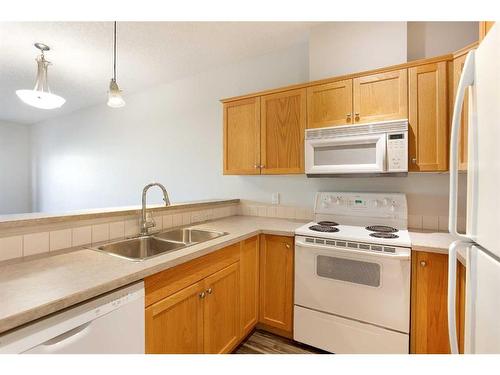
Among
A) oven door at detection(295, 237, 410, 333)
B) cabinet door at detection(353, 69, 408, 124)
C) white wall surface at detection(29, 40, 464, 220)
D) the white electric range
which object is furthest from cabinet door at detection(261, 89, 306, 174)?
oven door at detection(295, 237, 410, 333)

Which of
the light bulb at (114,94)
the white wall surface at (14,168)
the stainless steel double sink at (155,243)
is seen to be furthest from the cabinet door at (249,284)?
the white wall surface at (14,168)

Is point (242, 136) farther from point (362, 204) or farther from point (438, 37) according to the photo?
point (438, 37)

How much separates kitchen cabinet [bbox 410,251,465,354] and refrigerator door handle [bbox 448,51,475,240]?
729 millimetres

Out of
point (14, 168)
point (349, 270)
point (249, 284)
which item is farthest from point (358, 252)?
point (14, 168)

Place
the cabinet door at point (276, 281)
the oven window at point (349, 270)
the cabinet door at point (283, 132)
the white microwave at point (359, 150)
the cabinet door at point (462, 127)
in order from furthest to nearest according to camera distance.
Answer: the cabinet door at point (283, 132)
the cabinet door at point (276, 281)
the white microwave at point (359, 150)
the oven window at point (349, 270)
the cabinet door at point (462, 127)

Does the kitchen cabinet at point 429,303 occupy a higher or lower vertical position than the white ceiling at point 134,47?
lower

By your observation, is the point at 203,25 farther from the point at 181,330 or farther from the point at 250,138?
the point at 181,330

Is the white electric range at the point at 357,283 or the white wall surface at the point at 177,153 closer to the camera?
the white electric range at the point at 357,283

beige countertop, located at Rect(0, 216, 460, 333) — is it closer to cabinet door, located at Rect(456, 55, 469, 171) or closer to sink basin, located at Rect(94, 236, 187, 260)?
sink basin, located at Rect(94, 236, 187, 260)

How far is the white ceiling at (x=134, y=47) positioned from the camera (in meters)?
2.19

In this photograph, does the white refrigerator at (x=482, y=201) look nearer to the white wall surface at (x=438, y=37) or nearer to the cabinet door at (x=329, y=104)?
the cabinet door at (x=329, y=104)

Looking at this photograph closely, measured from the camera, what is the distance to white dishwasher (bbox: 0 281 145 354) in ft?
2.32

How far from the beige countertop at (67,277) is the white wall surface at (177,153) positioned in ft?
3.08

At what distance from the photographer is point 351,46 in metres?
2.06
